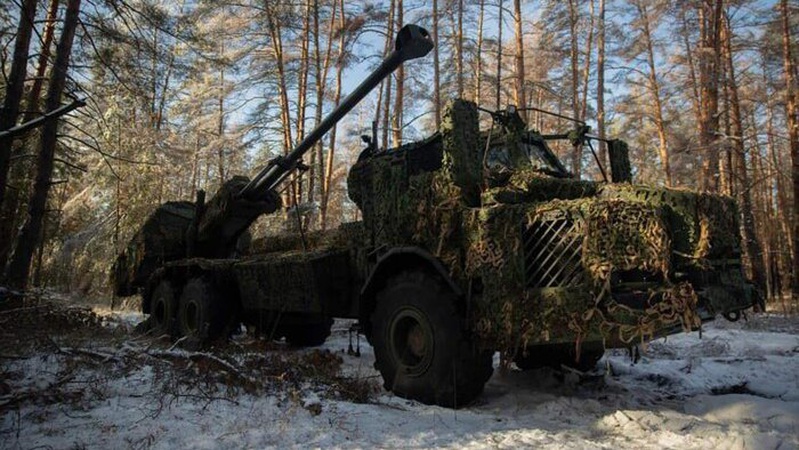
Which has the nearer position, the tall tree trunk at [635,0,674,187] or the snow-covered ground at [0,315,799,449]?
the snow-covered ground at [0,315,799,449]

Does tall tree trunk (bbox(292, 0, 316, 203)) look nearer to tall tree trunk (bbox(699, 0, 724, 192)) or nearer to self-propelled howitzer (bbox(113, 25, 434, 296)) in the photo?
self-propelled howitzer (bbox(113, 25, 434, 296))

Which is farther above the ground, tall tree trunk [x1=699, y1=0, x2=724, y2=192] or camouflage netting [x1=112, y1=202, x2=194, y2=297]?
tall tree trunk [x1=699, y1=0, x2=724, y2=192]

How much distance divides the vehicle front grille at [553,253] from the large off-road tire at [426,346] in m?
0.75

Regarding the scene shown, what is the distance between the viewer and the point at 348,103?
20.1 ft

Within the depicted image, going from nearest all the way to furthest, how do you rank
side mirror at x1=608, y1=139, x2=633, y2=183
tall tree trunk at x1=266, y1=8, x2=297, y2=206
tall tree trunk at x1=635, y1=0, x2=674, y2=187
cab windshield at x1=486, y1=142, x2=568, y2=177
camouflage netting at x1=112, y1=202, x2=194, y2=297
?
cab windshield at x1=486, y1=142, x2=568, y2=177, side mirror at x1=608, y1=139, x2=633, y2=183, camouflage netting at x1=112, y1=202, x2=194, y2=297, tall tree trunk at x1=266, y1=8, x2=297, y2=206, tall tree trunk at x1=635, y1=0, x2=674, y2=187

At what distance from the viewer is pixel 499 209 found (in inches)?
170

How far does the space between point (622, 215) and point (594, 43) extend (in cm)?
1782

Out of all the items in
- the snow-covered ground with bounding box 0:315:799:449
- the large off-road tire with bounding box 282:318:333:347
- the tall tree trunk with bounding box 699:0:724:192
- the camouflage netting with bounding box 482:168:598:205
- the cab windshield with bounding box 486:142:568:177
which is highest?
the tall tree trunk with bounding box 699:0:724:192

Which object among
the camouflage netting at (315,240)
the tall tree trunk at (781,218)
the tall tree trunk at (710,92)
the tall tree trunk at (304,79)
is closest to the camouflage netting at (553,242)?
the camouflage netting at (315,240)

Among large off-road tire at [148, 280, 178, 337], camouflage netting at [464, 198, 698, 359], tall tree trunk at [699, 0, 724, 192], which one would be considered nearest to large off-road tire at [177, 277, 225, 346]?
large off-road tire at [148, 280, 178, 337]

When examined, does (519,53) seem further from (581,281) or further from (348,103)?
(581,281)

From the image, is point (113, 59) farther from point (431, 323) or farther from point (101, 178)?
point (101, 178)

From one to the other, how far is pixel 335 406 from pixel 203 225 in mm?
5529

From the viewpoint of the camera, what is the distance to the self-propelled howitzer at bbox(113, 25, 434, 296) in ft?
26.7
